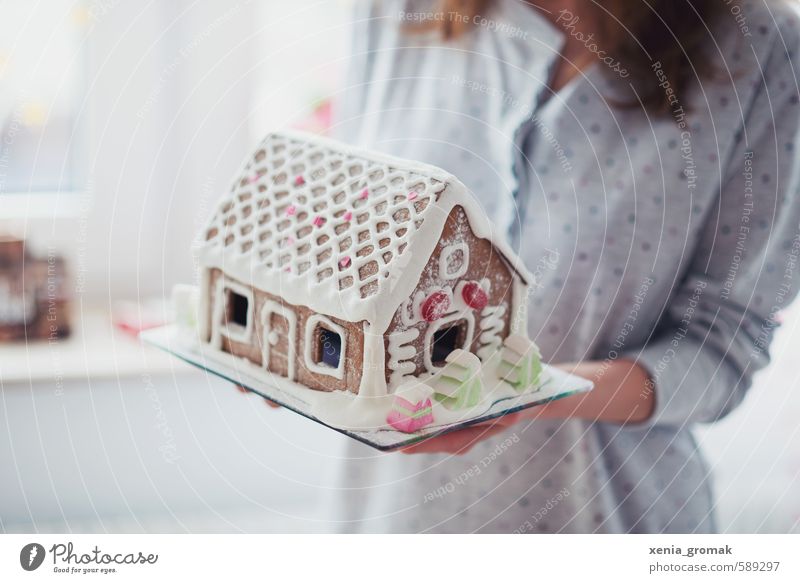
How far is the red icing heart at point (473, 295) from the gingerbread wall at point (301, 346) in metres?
0.08

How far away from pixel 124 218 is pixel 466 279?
50cm

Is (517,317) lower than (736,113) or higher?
lower

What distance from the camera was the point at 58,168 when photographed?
92cm

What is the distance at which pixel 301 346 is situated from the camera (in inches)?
22.9

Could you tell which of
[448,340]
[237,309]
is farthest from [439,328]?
[237,309]

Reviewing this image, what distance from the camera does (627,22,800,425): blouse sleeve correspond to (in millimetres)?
698

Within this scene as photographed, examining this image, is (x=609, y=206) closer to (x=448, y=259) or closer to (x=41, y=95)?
(x=448, y=259)

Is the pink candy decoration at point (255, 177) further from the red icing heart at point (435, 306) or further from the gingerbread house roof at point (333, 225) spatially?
the red icing heart at point (435, 306)

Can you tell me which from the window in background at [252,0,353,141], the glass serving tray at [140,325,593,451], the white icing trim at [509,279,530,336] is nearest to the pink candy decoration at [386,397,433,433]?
the glass serving tray at [140,325,593,451]

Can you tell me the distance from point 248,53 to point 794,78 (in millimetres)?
552
